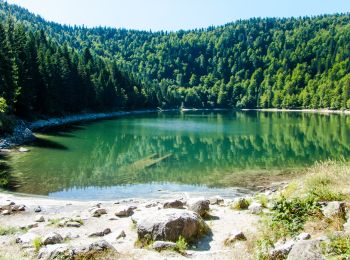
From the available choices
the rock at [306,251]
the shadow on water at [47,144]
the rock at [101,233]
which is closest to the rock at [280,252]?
the rock at [306,251]

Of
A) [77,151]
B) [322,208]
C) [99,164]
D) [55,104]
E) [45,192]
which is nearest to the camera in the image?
[322,208]

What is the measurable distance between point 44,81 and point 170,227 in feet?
236

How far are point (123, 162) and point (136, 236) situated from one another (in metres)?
27.7

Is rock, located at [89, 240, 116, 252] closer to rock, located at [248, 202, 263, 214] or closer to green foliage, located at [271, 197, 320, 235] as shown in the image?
green foliage, located at [271, 197, 320, 235]

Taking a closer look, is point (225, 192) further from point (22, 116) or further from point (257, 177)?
point (22, 116)

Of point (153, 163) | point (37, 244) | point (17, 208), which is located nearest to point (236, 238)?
point (37, 244)

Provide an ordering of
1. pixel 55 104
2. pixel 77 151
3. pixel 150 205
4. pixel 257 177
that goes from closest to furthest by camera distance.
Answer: pixel 150 205, pixel 257 177, pixel 77 151, pixel 55 104

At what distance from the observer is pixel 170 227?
39.2 ft

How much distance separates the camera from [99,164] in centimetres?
3903

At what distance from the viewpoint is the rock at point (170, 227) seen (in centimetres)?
1189

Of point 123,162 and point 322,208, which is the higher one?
point 322,208

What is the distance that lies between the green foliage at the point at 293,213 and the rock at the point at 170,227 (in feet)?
7.79

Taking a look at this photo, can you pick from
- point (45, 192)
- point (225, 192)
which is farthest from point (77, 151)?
point (225, 192)

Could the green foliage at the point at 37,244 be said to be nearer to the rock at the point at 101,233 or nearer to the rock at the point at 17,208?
the rock at the point at 101,233
